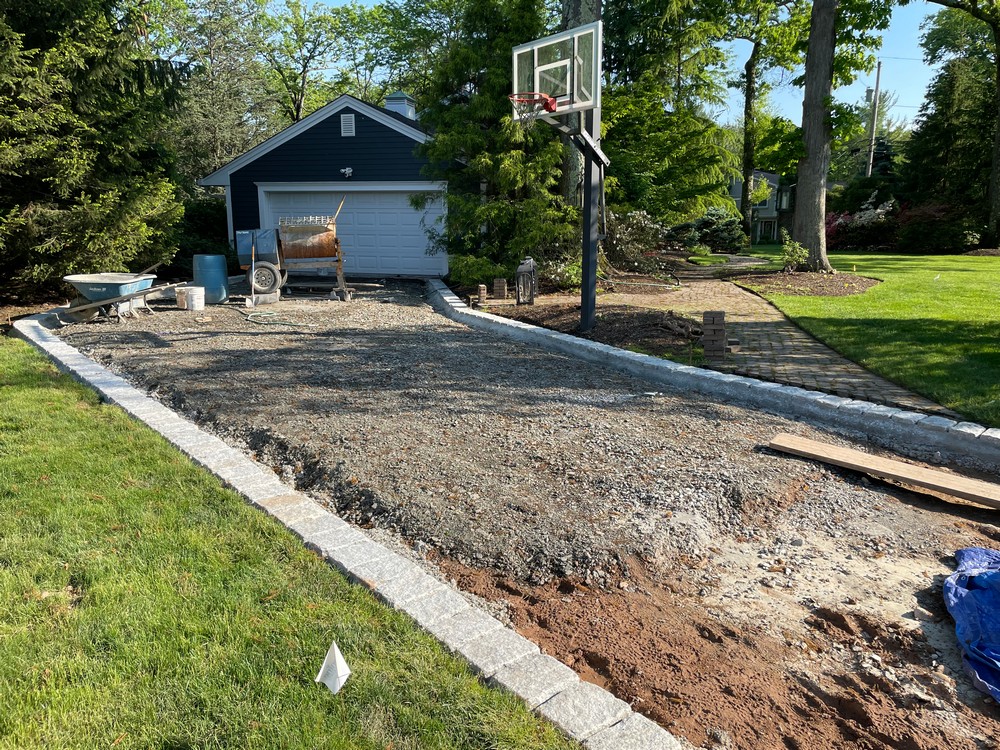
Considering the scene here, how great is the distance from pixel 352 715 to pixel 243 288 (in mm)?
13189

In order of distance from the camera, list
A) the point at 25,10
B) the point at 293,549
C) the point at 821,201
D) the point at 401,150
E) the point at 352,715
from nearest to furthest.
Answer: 1. the point at 352,715
2. the point at 293,549
3. the point at 25,10
4. the point at 821,201
5. the point at 401,150

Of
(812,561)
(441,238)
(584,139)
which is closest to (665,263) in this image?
(441,238)

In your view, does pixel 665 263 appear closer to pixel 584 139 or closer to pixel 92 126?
pixel 584 139

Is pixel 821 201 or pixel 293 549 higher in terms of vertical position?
pixel 821 201

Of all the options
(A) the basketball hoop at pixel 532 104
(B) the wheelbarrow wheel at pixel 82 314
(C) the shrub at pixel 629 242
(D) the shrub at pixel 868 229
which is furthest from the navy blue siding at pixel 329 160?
(D) the shrub at pixel 868 229

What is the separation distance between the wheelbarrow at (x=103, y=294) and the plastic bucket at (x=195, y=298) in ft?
3.15

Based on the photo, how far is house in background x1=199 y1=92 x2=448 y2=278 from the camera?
1705cm

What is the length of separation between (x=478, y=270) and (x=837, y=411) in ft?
26.5

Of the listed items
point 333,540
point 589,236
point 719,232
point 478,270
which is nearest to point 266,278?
point 478,270

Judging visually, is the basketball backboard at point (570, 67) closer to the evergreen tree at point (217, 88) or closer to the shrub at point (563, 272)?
the shrub at point (563, 272)

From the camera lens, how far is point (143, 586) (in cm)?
279

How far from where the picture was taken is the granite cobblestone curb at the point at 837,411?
468cm

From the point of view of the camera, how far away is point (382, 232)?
17484 millimetres

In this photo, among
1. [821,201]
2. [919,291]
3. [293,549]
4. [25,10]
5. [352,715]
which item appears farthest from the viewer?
[821,201]
